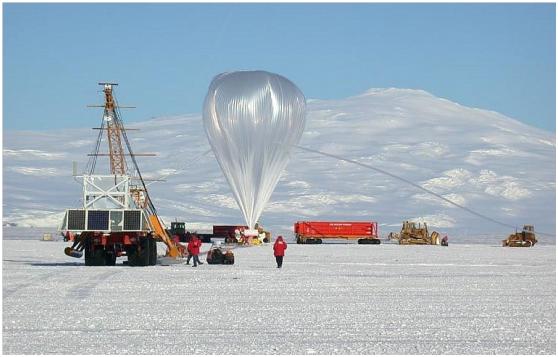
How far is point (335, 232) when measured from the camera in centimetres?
9656

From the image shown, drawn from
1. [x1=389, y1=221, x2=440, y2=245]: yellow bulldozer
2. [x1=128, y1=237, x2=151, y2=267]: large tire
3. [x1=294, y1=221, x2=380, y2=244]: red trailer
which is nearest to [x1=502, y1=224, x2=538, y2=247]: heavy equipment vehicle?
[x1=389, y1=221, x2=440, y2=245]: yellow bulldozer

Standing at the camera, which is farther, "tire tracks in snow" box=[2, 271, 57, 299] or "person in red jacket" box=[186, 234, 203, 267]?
"person in red jacket" box=[186, 234, 203, 267]

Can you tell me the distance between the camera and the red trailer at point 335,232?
94.6 meters

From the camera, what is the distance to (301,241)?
94.4m

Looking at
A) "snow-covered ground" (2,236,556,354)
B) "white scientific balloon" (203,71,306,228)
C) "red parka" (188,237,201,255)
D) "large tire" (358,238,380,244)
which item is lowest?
"snow-covered ground" (2,236,556,354)

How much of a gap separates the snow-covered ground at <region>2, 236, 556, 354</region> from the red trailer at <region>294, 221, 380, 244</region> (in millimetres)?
51123

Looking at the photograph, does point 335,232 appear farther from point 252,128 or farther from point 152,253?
point 152,253

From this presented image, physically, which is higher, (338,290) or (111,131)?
(111,131)

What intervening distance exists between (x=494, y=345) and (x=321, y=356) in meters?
3.09

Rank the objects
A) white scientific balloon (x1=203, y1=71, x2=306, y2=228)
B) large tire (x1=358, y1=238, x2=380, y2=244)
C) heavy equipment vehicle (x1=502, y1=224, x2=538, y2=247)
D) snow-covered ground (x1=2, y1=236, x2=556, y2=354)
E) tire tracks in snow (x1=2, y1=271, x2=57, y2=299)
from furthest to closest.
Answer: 1. large tire (x1=358, y1=238, x2=380, y2=244)
2. heavy equipment vehicle (x1=502, y1=224, x2=538, y2=247)
3. white scientific balloon (x1=203, y1=71, x2=306, y2=228)
4. tire tracks in snow (x1=2, y1=271, x2=57, y2=299)
5. snow-covered ground (x1=2, y1=236, x2=556, y2=354)

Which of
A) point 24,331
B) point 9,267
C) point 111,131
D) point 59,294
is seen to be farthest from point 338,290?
point 111,131

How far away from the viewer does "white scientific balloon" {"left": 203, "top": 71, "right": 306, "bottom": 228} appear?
255 feet

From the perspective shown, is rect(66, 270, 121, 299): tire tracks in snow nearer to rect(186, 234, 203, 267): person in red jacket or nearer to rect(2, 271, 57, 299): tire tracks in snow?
rect(2, 271, 57, 299): tire tracks in snow

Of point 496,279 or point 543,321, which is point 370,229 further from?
point 543,321
